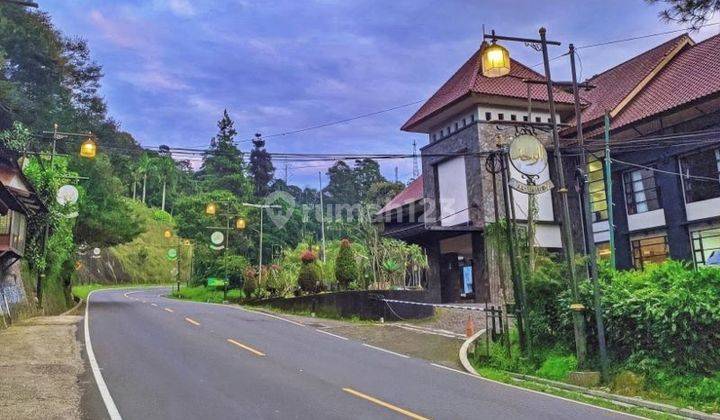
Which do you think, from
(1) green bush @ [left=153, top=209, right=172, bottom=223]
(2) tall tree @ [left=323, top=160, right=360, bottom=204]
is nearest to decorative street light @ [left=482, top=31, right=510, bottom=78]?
(1) green bush @ [left=153, top=209, right=172, bottom=223]

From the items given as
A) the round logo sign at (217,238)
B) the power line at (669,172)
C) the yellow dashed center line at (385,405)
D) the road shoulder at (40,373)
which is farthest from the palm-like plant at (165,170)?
the yellow dashed center line at (385,405)

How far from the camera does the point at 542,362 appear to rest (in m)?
14.1

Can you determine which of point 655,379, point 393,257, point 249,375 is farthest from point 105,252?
point 655,379

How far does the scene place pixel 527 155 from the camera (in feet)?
46.6

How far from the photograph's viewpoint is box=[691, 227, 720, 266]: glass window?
78.4 ft

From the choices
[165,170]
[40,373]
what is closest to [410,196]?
[40,373]

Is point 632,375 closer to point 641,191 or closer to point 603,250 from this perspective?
point 641,191

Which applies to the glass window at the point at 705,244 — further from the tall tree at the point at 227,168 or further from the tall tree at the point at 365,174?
the tall tree at the point at 365,174

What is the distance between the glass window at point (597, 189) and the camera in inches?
1169

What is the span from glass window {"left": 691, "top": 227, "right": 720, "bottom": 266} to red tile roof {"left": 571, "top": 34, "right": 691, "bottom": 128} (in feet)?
24.8

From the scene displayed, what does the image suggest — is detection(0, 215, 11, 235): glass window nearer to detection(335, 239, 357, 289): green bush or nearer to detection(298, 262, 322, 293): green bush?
detection(298, 262, 322, 293): green bush

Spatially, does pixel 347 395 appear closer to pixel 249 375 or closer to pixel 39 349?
pixel 249 375

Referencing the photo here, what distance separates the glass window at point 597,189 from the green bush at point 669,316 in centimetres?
1761

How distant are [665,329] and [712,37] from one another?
77.8ft
